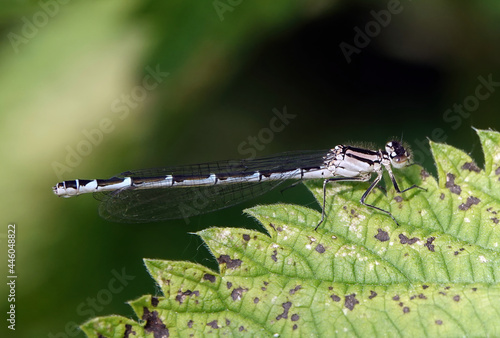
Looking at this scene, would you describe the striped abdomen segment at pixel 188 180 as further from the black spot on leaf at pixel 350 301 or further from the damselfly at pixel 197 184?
the black spot on leaf at pixel 350 301

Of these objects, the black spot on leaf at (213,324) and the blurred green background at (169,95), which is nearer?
the black spot on leaf at (213,324)

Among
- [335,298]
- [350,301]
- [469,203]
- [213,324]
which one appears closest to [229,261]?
[213,324]

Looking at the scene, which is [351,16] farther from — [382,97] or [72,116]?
[72,116]

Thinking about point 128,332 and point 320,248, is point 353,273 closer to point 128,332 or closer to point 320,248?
point 320,248

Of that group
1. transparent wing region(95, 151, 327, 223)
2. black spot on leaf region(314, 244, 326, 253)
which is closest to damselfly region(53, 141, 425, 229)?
transparent wing region(95, 151, 327, 223)

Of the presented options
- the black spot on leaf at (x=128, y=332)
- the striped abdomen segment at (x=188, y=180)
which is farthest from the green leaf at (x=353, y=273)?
the striped abdomen segment at (x=188, y=180)
